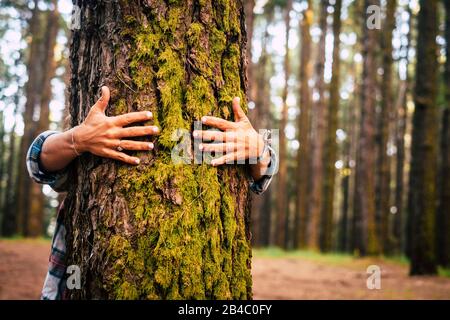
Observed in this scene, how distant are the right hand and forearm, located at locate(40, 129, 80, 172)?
0.49 ft

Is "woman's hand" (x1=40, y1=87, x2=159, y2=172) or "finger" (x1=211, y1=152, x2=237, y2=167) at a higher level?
"woman's hand" (x1=40, y1=87, x2=159, y2=172)

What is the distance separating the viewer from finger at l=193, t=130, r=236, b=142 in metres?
1.83

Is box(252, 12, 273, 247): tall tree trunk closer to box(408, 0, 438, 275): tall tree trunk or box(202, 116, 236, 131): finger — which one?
box(408, 0, 438, 275): tall tree trunk

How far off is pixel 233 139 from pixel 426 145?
754 centimetres

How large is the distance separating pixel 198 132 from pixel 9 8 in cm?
2080

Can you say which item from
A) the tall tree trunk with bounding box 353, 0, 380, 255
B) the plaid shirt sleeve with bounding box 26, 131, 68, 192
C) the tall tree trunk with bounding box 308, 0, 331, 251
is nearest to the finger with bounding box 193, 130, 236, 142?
the plaid shirt sleeve with bounding box 26, 131, 68, 192

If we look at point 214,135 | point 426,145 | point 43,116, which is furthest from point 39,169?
point 43,116

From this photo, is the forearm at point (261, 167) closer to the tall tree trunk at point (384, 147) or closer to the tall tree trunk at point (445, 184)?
the tall tree trunk at point (445, 184)

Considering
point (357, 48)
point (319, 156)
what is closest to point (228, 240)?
point (319, 156)

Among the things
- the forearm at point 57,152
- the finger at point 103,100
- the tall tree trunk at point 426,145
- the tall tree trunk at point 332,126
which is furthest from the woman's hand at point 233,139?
the tall tree trunk at point 332,126

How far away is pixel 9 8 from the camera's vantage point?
1828 centimetres

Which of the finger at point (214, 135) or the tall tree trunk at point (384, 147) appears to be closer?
the finger at point (214, 135)

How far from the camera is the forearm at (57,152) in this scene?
6.18 ft
